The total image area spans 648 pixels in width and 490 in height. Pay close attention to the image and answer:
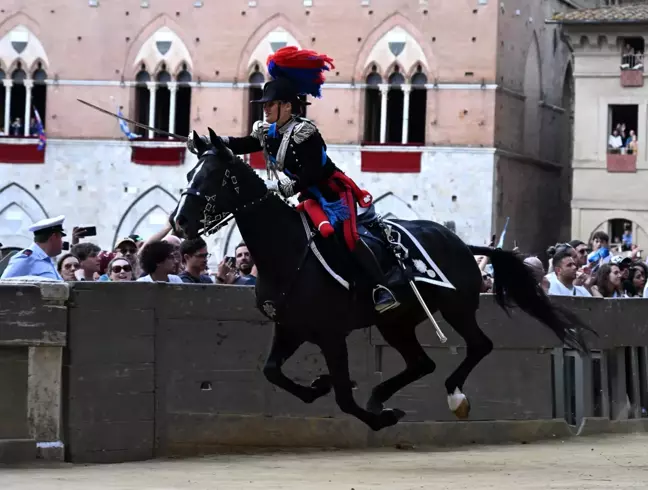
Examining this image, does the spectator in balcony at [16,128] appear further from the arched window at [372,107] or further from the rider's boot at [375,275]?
the rider's boot at [375,275]

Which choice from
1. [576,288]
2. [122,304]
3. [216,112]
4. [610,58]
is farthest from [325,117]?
[122,304]

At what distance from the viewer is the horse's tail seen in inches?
591

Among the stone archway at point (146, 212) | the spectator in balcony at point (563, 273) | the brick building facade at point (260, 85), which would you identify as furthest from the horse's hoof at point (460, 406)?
the stone archway at point (146, 212)

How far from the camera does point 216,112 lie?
5197cm

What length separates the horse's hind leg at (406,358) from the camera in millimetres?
13912

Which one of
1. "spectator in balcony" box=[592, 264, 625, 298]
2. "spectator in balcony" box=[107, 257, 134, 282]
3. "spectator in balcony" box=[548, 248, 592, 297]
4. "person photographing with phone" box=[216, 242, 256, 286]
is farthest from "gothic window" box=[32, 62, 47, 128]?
"spectator in balcony" box=[107, 257, 134, 282]

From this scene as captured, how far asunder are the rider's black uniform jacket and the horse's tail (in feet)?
7.77

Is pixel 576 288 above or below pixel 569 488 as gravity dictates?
above

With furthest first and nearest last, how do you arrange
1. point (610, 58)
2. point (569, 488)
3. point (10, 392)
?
point (610, 58) < point (10, 392) < point (569, 488)

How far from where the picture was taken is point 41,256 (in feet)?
47.9

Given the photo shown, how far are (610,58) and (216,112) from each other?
12.1 meters

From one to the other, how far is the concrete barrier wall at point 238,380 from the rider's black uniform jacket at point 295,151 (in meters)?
1.94

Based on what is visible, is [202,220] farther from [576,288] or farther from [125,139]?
[125,139]

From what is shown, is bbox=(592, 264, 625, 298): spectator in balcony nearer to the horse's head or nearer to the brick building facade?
the horse's head
